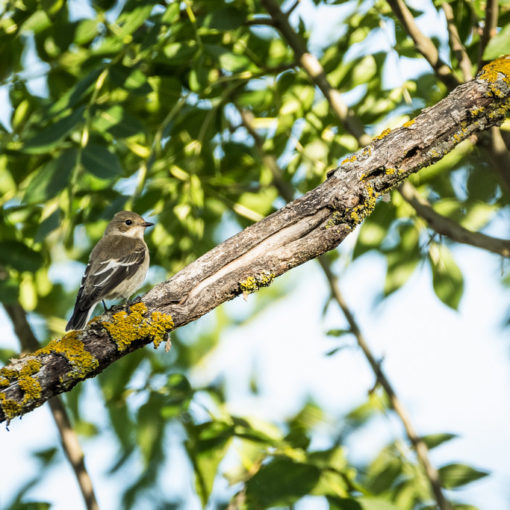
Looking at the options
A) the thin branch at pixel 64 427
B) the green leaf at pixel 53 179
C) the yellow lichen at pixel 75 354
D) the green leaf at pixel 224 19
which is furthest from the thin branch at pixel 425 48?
the thin branch at pixel 64 427

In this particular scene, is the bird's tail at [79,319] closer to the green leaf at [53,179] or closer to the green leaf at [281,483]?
the green leaf at [53,179]

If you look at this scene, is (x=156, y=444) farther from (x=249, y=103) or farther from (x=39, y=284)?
(x=249, y=103)

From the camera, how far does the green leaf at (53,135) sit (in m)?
3.30

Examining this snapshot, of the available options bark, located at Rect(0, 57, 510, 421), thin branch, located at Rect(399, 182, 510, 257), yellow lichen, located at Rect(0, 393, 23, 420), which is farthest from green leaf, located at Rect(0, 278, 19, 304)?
thin branch, located at Rect(399, 182, 510, 257)

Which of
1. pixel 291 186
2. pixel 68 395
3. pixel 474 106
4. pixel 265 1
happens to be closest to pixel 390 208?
pixel 291 186

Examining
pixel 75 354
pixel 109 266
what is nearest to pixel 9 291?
pixel 109 266

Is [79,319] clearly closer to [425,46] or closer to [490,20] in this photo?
[425,46]

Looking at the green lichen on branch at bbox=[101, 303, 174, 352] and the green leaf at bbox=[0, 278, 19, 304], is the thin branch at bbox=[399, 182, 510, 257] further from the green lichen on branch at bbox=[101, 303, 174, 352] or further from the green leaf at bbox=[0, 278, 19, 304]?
the green leaf at bbox=[0, 278, 19, 304]

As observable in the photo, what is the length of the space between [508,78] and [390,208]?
1072 millimetres

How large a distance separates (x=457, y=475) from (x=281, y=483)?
3.19 feet

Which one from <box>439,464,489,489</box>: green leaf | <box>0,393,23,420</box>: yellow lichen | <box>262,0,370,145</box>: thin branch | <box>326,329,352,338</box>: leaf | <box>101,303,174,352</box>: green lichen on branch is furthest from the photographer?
<box>326,329,352,338</box>: leaf

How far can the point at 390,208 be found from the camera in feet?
12.5

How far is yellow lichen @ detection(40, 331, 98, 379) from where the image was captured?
8.16 feet

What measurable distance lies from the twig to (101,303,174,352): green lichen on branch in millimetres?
1652
